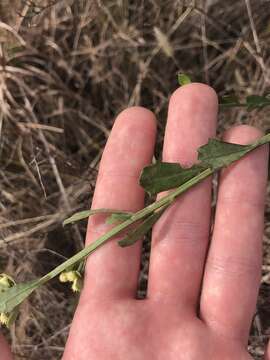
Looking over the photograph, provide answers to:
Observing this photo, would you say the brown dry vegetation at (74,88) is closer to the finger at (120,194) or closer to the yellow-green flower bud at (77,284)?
the finger at (120,194)

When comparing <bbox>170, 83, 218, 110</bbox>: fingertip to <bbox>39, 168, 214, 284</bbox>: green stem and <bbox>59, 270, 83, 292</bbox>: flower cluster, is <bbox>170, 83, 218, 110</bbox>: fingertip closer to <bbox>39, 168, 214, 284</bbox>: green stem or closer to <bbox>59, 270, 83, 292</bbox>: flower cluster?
<bbox>39, 168, 214, 284</bbox>: green stem

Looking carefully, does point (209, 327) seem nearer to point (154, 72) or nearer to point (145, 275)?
point (145, 275)

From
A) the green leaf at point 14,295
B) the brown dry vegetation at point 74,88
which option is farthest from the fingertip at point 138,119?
the green leaf at point 14,295

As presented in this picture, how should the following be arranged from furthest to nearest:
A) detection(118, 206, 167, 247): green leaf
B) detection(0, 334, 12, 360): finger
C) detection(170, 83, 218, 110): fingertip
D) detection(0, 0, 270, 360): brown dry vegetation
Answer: detection(0, 0, 270, 360): brown dry vegetation
detection(170, 83, 218, 110): fingertip
detection(118, 206, 167, 247): green leaf
detection(0, 334, 12, 360): finger

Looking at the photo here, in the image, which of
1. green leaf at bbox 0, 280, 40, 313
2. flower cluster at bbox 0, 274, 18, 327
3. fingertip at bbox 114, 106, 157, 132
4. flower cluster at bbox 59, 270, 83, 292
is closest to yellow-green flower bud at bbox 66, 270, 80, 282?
flower cluster at bbox 59, 270, 83, 292

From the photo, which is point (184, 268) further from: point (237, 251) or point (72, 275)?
point (72, 275)

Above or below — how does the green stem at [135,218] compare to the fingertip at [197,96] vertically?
below

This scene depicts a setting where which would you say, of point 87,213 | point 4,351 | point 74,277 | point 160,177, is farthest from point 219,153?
point 4,351
